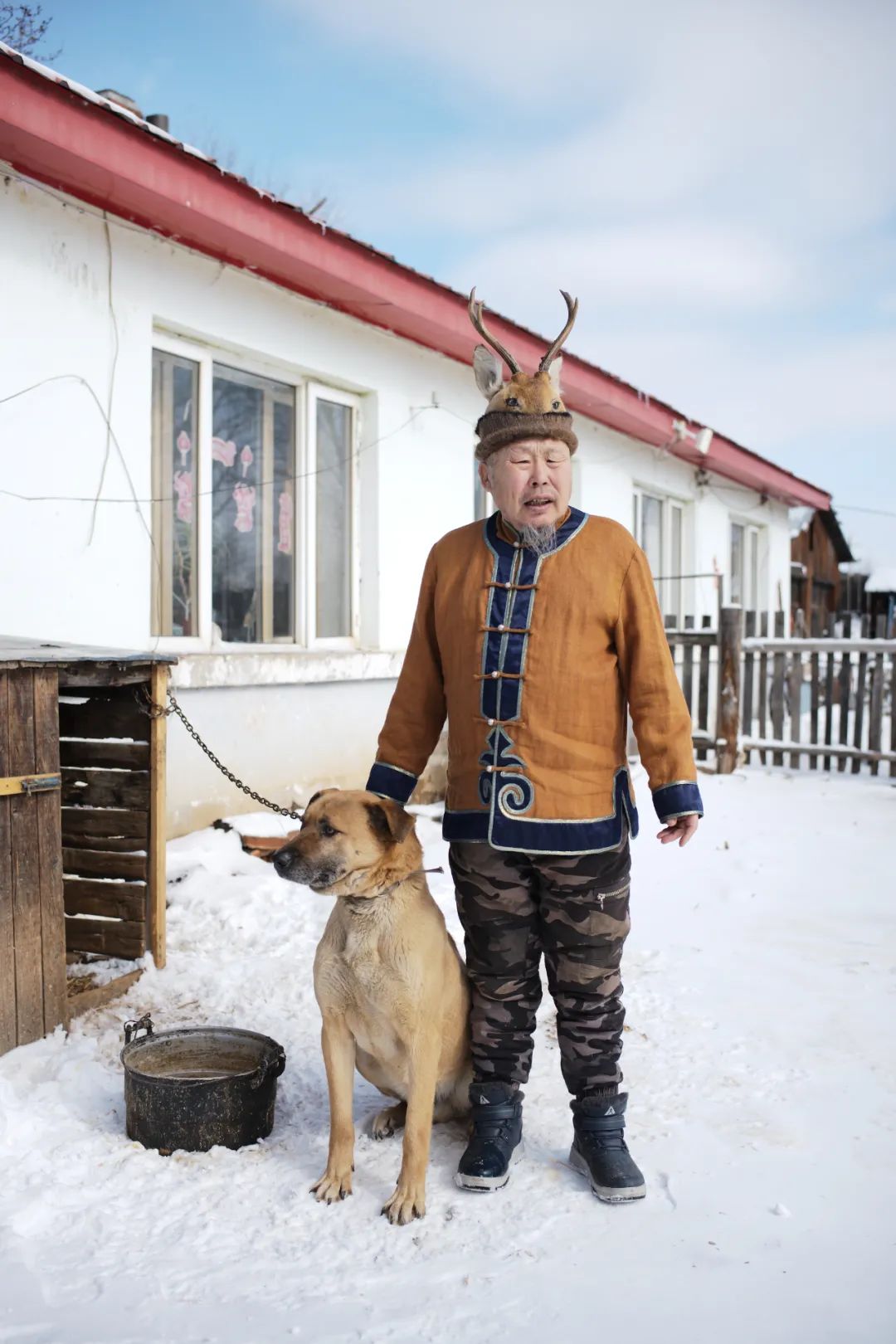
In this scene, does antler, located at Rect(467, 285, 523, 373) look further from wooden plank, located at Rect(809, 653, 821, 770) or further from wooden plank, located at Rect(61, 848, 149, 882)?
wooden plank, located at Rect(809, 653, 821, 770)

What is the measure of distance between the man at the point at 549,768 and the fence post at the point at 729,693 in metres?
6.62

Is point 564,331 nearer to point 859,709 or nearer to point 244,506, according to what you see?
point 244,506

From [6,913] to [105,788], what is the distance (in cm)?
89

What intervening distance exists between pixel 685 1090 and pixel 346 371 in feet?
15.9

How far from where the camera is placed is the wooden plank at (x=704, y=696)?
933 centimetres

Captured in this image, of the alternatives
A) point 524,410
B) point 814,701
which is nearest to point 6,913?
point 524,410

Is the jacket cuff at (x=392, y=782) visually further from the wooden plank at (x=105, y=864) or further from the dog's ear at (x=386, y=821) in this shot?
the wooden plank at (x=105, y=864)

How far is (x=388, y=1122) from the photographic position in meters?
2.93

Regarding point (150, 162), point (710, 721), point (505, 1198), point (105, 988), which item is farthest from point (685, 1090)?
point (710, 721)

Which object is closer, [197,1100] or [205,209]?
[197,1100]

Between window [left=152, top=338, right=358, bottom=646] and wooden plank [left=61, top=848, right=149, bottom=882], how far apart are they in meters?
1.68

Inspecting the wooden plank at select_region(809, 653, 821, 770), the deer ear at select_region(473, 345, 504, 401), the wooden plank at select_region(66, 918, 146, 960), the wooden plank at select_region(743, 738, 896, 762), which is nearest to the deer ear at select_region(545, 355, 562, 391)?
the deer ear at select_region(473, 345, 504, 401)

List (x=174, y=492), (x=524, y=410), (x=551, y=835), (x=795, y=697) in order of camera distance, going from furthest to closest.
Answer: (x=795, y=697) < (x=174, y=492) < (x=524, y=410) < (x=551, y=835)

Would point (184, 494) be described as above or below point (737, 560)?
below
